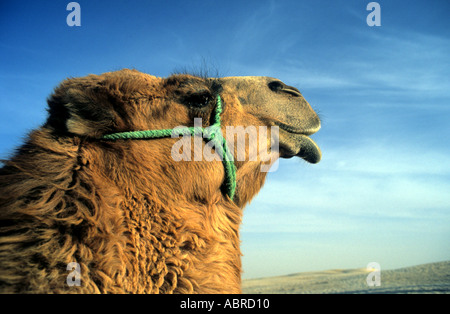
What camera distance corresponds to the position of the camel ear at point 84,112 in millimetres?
2439

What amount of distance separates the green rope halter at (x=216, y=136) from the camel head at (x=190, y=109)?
51mm

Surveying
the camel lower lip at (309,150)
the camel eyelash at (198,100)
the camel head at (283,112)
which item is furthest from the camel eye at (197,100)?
the camel lower lip at (309,150)

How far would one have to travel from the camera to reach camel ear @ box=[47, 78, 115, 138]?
2.44 m

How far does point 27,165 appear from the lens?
2211mm

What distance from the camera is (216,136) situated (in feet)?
9.43

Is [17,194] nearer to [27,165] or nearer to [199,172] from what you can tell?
[27,165]

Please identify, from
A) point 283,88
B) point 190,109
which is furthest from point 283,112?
point 190,109

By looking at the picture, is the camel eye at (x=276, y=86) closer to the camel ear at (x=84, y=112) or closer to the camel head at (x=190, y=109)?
the camel head at (x=190, y=109)

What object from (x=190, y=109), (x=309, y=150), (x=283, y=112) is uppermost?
(x=283, y=112)

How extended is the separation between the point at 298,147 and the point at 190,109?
1.01m

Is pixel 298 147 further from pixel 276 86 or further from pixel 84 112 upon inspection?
pixel 84 112

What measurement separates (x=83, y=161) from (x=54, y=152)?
7.3 inches

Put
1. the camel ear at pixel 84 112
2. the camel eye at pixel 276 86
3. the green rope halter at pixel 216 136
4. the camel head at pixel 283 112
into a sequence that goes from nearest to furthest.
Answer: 1. the camel ear at pixel 84 112
2. the green rope halter at pixel 216 136
3. the camel head at pixel 283 112
4. the camel eye at pixel 276 86
